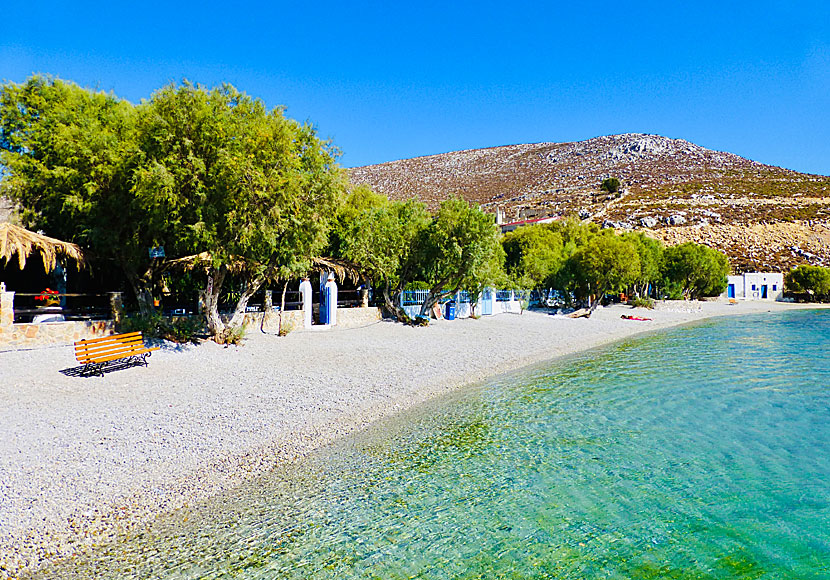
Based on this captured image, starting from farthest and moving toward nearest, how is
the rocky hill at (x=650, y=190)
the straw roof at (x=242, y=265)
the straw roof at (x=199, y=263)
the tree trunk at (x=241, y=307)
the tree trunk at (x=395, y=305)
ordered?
the rocky hill at (x=650, y=190) < the tree trunk at (x=395, y=305) < the straw roof at (x=242, y=265) < the straw roof at (x=199, y=263) < the tree trunk at (x=241, y=307)

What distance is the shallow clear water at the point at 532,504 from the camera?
5160 millimetres

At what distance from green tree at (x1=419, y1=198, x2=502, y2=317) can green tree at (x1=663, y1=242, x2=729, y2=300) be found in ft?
122

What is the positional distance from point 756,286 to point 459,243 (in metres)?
59.1

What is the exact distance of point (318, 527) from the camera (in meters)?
5.86

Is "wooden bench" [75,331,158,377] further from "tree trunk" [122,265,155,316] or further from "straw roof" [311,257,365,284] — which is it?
"straw roof" [311,257,365,284]

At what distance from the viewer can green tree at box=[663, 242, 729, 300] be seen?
54625mm

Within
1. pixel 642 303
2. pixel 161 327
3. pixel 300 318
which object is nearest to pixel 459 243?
pixel 300 318

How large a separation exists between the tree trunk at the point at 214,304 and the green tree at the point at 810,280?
69692 millimetres

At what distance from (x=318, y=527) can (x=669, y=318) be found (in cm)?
4026

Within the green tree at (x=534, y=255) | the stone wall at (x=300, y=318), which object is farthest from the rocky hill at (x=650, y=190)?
the stone wall at (x=300, y=318)

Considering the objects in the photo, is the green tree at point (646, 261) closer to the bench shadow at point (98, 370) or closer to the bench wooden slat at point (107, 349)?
the bench wooden slat at point (107, 349)

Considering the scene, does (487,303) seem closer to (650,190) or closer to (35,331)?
(35,331)

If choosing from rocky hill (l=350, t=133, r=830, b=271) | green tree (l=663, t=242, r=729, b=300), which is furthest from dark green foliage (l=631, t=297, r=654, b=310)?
rocky hill (l=350, t=133, r=830, b=271)

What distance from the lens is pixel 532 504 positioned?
6500mm
